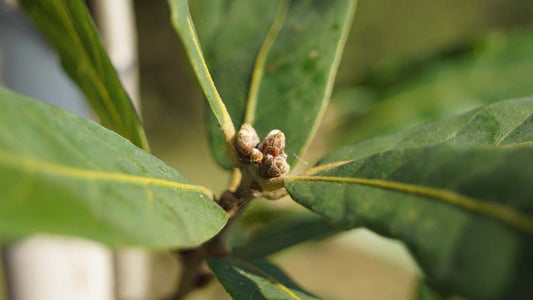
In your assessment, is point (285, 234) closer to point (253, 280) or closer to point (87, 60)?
point (253, 280)

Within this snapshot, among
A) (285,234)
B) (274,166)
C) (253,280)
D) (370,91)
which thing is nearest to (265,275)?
(253,280)

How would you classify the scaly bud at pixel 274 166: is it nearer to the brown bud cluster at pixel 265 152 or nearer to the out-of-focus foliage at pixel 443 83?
the brown bud cluster at pixel 265 152

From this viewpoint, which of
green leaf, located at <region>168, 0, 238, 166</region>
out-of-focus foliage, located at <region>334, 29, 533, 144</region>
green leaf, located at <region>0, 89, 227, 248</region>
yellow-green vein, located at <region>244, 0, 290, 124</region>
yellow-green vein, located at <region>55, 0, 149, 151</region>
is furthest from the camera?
out-of-focus foliage, located at <region>334, 29, 533, 144</region>

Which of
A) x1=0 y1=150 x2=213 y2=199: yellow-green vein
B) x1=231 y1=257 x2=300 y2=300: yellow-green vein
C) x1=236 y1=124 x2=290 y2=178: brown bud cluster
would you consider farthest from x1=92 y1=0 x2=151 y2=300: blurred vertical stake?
x1=0 y1=150 x2=213 y2=199: yellow-green vein

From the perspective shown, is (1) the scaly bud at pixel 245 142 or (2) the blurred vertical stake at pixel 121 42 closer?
(1) the scaly bud at pixel 245 142

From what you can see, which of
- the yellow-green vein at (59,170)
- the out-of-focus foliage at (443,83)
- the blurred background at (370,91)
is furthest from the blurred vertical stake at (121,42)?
the out-of-focus foliage at (443,83)

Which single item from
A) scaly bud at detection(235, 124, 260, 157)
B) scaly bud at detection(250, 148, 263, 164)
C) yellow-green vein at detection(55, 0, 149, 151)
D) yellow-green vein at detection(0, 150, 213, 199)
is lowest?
scaly bud at detection(250, 148, 263, 164)

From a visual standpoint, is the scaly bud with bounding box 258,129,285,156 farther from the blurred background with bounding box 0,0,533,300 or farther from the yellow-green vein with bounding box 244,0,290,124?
the blurred background with bounding box 0,0,533,300
